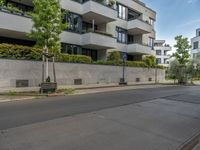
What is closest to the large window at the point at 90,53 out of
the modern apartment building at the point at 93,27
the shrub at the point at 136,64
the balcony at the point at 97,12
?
the modern apartment building at the point at 93,27

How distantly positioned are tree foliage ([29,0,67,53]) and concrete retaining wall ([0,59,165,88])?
9.73 ft

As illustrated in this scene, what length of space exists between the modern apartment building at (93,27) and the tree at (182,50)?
17.5 feet

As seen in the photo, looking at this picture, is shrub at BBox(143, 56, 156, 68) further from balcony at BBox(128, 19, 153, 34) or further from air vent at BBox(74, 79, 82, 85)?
air vent at BBox(74, 79, 82, 85)

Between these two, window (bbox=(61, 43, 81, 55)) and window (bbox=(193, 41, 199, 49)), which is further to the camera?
window (bbox=(193, 41, 199, 49))

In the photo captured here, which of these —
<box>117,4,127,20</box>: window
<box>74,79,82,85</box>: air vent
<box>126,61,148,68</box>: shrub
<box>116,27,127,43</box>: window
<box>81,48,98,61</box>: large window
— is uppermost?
<box>117,4,127,20</box>: window

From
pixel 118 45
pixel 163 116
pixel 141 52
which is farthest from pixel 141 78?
pixel 163 116

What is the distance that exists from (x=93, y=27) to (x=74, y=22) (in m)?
2.56

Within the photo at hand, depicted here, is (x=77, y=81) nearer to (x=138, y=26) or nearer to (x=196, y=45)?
(x=138, y=26)

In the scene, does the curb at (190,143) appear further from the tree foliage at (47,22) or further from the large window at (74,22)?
the large window at (74,22)

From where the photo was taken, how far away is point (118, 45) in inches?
1112

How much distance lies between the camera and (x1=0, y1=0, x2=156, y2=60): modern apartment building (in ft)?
56.5

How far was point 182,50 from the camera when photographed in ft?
104

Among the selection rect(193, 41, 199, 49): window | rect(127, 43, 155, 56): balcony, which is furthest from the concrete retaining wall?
rect(193, 41, 199, 49): window

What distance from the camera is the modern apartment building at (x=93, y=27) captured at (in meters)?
17.2
